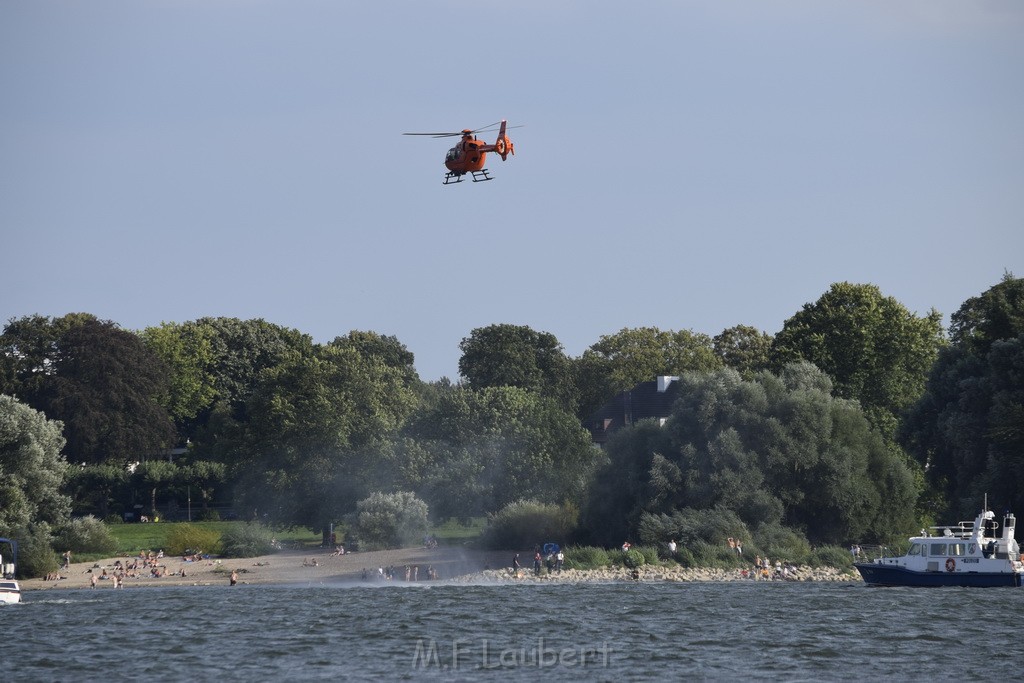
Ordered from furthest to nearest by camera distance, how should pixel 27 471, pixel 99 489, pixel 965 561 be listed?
pixel 99 489
pixel 27 471
pixel 965 561

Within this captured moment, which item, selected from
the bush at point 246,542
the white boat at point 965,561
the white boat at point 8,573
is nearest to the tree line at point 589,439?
the white boat at point 8,573

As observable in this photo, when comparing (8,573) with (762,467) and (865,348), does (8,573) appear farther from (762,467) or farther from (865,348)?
(865,348)

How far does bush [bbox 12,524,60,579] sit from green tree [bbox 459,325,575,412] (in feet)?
202

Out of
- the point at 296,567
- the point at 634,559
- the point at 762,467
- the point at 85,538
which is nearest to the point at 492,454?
the point at 296,567

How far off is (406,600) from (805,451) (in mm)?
20522

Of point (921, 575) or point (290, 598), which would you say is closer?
point (921, 575)

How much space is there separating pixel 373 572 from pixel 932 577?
2717 centimetres

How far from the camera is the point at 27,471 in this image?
7850 centimetres

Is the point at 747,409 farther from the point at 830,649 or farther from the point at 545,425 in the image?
the point at 830,649

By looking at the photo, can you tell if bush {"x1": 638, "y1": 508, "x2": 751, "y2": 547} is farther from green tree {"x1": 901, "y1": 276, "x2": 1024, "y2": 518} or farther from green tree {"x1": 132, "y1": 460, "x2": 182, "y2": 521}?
green tree {"x1": 132, "y1": 460, "x2": 182, "y2": 521}

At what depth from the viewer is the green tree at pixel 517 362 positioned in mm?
136250

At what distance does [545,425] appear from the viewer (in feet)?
285

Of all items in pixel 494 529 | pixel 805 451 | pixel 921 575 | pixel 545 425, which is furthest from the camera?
pixel 545 425

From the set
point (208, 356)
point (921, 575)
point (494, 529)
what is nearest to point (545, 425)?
point (494, 529)
